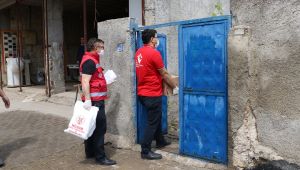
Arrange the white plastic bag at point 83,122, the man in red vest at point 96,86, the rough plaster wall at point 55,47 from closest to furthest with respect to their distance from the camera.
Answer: the white plastic bag at point 83,122
the man in red vest at point 96,86
the rough plaster wall at point 55,47

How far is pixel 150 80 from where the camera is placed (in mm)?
4531

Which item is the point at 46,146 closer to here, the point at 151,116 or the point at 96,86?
the point at 96,86

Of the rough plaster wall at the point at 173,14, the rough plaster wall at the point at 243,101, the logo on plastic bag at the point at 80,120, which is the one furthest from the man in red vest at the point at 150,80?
the rough plaster wall at the point at 173,14

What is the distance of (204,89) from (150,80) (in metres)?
0.76

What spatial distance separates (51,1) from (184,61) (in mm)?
7282

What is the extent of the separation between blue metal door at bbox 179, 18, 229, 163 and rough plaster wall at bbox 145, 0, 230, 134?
1279 millimetres

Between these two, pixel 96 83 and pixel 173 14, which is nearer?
pixel 96 83

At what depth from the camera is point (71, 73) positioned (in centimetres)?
1430

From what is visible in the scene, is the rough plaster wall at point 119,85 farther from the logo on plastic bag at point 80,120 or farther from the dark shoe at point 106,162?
the logo on plastic bag at point 80,120

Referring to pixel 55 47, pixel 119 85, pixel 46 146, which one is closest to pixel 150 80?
pixel 119 85

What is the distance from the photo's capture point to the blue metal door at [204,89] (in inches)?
157

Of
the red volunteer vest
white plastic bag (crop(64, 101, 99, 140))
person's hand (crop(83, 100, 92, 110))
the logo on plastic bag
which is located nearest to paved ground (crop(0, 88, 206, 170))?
white plastic bag (crop(64, 101, 99, 140))

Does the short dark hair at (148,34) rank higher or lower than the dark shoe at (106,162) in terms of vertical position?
higher

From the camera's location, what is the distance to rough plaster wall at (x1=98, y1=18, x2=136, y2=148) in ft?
16.6
